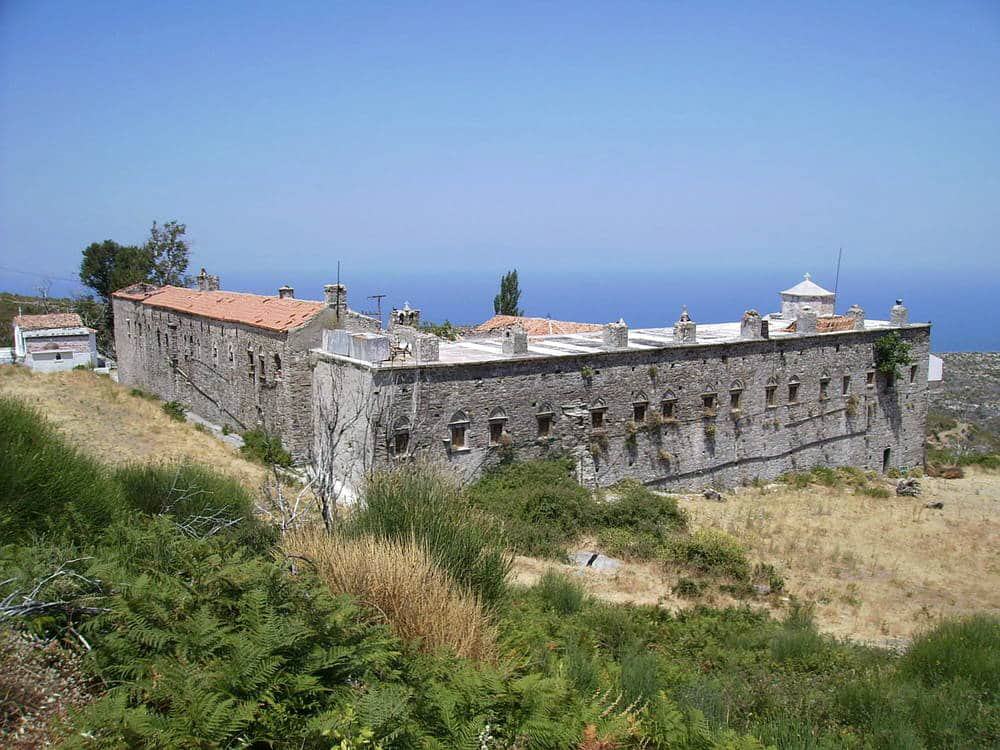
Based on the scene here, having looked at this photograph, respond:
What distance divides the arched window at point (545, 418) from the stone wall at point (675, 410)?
66 mm

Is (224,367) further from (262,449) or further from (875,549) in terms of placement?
(875,549)

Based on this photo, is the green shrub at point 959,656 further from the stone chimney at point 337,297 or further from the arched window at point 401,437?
the stone chimney at point 337,297

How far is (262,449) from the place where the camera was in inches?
951

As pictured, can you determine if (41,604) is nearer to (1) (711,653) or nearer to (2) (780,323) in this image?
(1) (711,653)

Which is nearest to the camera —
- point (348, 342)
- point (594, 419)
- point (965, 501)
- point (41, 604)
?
point (41, 604)

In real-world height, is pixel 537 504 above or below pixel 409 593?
below

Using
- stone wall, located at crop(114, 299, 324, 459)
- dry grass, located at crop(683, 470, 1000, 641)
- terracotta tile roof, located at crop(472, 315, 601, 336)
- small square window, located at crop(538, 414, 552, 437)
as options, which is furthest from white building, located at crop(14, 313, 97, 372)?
dry grass, located at crop(683, 470, 1000, 641)

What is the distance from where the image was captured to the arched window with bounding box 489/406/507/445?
20.4m

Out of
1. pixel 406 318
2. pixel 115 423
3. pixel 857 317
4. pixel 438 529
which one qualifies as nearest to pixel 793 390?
pixel 857 317

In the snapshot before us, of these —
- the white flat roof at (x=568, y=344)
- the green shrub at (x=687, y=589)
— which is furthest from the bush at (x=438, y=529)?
the white flat roof at (x=568, y=344)

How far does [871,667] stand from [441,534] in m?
6.08

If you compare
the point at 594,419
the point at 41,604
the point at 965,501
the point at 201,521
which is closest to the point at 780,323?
the point at 965,501

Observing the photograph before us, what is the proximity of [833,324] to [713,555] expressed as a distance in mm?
15619

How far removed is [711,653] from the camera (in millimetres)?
10719
